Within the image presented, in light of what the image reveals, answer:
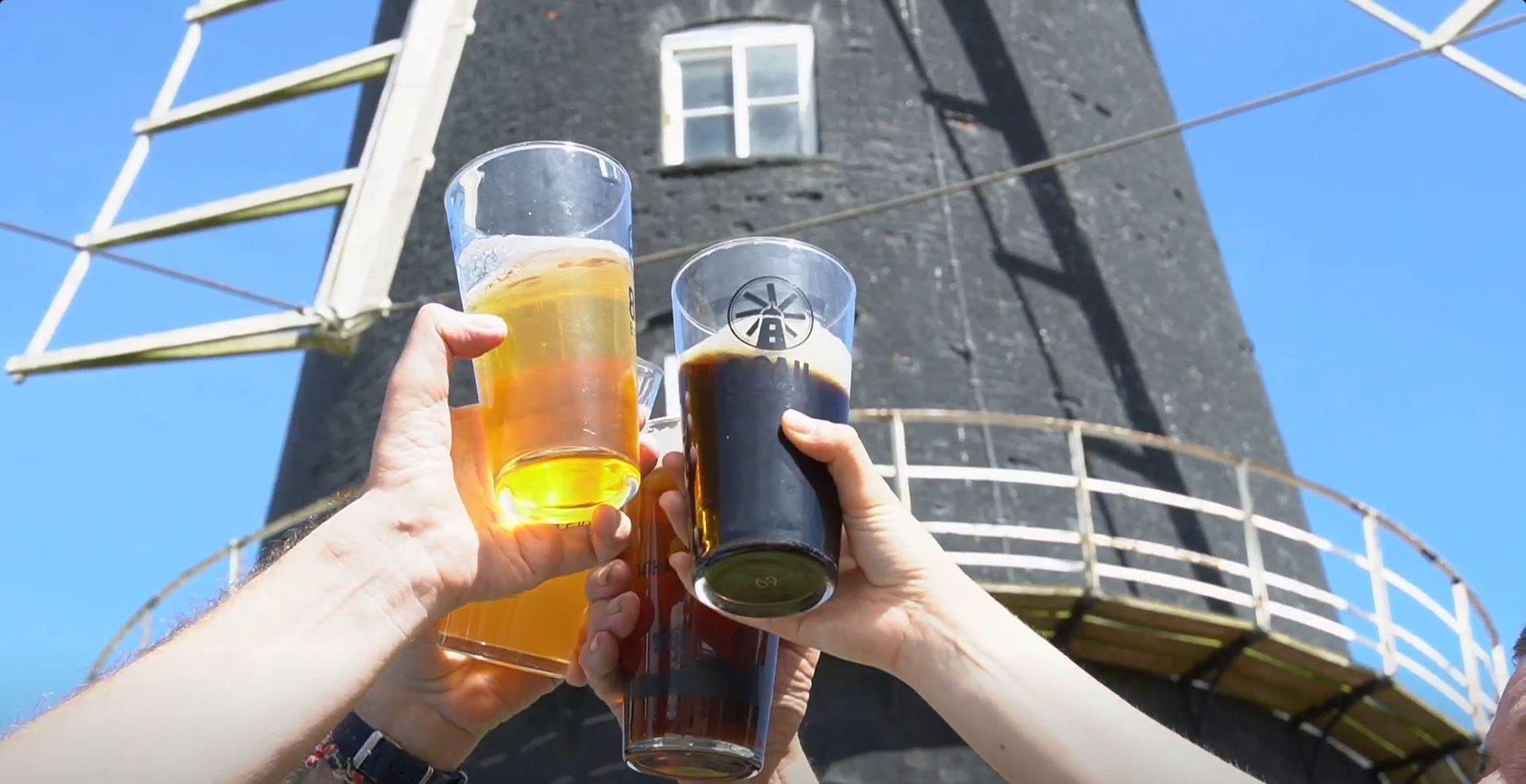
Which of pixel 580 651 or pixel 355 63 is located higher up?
pixel 355 63

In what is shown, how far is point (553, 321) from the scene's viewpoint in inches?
87.0

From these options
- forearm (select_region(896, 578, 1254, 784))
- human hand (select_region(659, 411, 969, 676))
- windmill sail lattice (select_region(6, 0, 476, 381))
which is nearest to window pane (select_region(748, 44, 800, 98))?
windmill sail lattice (select_region(6, 0, 476, 381))

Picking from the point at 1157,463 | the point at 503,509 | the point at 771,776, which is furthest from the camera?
the point at 1157,463

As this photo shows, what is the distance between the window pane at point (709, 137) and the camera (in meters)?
9.34

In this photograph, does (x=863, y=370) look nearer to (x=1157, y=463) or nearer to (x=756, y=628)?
(x=1157, y=463)

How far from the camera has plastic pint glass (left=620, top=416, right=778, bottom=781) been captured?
7.67 ft

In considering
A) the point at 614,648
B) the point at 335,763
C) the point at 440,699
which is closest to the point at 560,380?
the point at 614,648

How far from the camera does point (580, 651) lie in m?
2.47

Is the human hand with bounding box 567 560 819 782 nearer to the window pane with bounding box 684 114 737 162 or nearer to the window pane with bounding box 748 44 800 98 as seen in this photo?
the window pane with bounding box 684 114 737 162

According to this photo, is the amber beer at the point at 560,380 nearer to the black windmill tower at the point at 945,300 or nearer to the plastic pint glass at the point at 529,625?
the plastic pint glass at the point at 529,625

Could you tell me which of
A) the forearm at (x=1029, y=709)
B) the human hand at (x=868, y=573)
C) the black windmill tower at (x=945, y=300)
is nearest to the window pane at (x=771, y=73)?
the black windmill tower at (x=945, y=300)

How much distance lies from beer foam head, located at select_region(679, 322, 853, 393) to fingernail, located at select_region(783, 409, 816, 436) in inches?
3.2

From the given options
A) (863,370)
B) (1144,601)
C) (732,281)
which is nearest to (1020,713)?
(732,281)

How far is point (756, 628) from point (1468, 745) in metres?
6.63
